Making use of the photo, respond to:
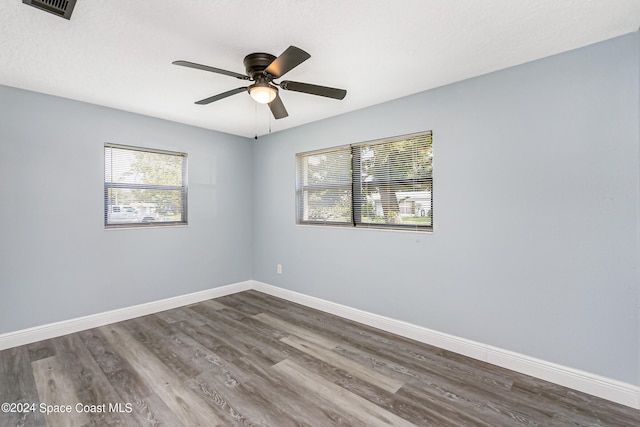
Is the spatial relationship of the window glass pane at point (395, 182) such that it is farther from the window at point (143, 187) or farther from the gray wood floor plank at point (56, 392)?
the gray wood floor plank at point (56, 392)

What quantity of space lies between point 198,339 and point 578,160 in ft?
11.7

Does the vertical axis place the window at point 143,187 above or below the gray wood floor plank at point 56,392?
above

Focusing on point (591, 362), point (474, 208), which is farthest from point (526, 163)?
point (591, 362)

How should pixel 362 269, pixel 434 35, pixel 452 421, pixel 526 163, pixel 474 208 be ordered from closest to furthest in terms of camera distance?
pixel 452 421
pixel 434 35
pixel 526 163
pixel 474 208
pixel 362 269

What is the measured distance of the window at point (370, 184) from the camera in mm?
2961

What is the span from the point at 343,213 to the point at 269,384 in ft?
6.73

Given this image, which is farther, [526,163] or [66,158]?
[66,158]

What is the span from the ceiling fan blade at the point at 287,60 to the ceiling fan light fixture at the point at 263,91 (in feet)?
0.33

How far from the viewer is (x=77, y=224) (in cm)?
312

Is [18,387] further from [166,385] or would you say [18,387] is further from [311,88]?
[311,88]

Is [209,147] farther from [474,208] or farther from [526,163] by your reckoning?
[526,163]

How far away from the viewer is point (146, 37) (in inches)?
78.2

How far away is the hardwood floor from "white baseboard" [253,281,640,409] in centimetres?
7

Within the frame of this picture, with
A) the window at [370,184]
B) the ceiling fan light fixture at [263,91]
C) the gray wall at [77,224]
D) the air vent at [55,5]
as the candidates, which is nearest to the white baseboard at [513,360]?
the window at [370,184]
